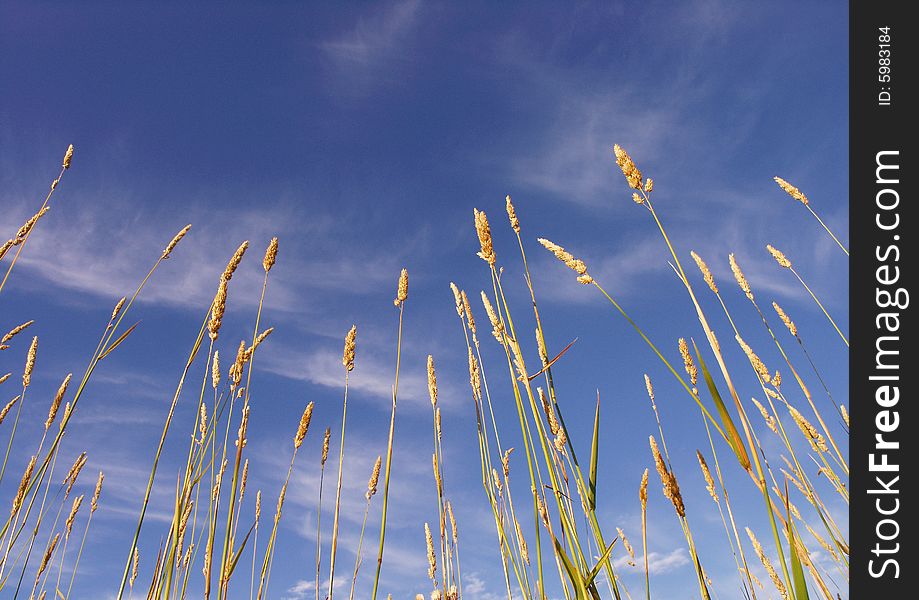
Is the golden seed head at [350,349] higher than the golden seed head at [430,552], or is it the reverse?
the golden seed head at [350,349]

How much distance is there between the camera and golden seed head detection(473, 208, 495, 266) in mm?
1477

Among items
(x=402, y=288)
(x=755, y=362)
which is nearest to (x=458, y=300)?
(x=402, y=288)

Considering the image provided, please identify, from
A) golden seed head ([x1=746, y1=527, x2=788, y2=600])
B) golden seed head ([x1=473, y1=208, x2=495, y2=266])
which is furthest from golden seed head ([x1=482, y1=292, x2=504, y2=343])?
golden seed head ([x1=746, y1=527, x2=788, y2=600])

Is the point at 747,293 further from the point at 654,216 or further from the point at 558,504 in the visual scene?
the point at 558,504

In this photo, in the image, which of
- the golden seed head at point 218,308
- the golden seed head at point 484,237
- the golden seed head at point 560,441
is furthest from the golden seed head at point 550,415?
the golden seed head at point 218,308

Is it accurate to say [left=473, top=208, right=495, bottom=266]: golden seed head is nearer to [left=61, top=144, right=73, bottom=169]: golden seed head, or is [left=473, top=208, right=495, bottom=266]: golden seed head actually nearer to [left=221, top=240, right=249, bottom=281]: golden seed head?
[left=221, top=240, right=249, bottom=281]: golden seed head

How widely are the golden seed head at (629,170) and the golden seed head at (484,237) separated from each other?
1.30 feet

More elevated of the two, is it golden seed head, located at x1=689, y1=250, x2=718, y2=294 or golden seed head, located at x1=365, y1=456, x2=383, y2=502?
golden seed head, located at x1=689, y1=250, x2=718, y2=294

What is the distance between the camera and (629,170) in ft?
4.73

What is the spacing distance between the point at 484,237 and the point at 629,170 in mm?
426

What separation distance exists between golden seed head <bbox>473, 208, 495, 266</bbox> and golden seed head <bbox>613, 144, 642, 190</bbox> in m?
0.40

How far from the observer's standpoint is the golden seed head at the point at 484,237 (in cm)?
148

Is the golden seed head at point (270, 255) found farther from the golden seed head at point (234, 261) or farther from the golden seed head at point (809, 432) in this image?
the golden seed head at point (809, 432)

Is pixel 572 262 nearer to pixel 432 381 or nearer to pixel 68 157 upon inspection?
pixel 432 381
